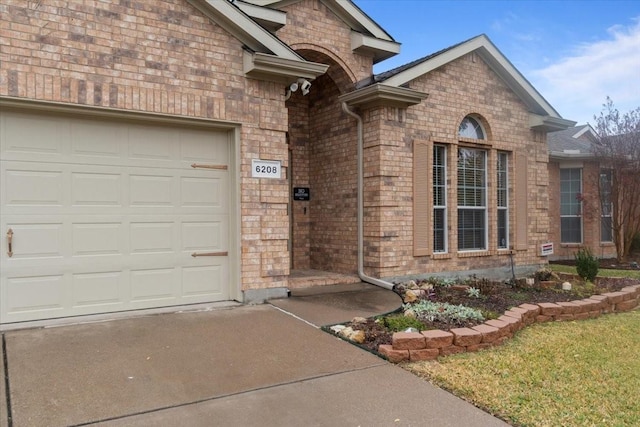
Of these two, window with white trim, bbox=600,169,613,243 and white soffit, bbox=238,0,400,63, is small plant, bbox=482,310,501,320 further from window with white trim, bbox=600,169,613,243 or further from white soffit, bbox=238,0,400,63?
window with white trim, bbox=600,169,613,243

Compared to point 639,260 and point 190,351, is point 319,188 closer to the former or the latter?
point 190,351

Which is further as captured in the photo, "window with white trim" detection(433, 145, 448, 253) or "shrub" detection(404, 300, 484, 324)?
"window with white trim" detection(433, 145, 448, 253)

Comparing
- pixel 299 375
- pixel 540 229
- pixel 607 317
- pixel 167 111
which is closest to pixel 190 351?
pixel 299 375

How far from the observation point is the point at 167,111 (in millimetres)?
6215

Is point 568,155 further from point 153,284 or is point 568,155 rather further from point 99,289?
point 99,289

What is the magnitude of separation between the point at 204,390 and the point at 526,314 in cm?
462

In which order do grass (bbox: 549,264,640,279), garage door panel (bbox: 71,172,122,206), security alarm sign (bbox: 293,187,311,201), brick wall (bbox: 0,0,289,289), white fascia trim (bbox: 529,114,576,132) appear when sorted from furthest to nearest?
grass (bbox: 549,264,640,279), white fascia trim (bbox: 529,114,576,132), security alarm sign (bbox: 293,187,311,201), garage door panel (bbox: 71,172,122,206), brick wall (bbox: 0,0,289,289)

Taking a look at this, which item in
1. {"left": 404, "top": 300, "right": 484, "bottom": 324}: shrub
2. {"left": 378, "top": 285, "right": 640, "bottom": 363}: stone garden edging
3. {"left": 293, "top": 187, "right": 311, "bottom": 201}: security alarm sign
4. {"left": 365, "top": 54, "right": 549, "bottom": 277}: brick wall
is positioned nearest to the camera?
{"left": 378, "top": 285, "right": 640, "bottom": 363}: stone garden edging

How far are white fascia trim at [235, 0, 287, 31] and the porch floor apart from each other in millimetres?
4442

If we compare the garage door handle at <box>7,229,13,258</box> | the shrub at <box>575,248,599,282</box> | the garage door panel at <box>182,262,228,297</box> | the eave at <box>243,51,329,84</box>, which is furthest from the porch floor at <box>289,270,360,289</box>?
the shrub at <box>575,248,599,282</box>

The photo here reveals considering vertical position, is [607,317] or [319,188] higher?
[319,188]

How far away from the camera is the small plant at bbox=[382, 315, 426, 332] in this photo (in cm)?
567

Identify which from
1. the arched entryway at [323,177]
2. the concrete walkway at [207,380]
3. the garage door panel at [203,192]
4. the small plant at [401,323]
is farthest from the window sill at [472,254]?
the garage door panel at [203,192]

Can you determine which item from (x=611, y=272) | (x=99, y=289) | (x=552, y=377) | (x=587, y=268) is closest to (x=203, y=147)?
(x=99, y=289)
